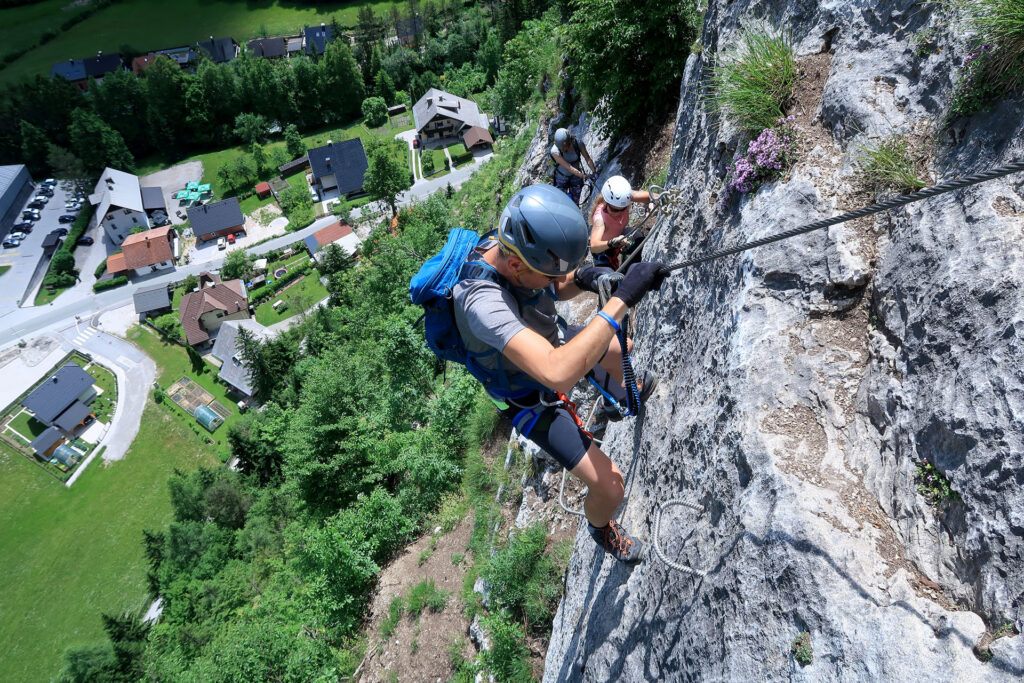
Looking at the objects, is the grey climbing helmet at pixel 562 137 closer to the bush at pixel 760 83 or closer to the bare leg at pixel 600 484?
the bush at pixel 760 83

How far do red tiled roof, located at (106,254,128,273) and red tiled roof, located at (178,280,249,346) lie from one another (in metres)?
10.5

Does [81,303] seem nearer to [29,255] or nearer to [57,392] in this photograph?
[29,255]

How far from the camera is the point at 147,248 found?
54781 mm

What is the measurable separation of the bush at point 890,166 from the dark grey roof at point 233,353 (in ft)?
142

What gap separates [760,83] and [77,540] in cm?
4252

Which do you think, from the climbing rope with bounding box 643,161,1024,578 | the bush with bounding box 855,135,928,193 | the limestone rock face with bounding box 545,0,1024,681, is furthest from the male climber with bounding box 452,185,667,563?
the bush with bounding box 855,135,928,193

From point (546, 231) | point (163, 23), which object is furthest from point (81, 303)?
point (163, 23)

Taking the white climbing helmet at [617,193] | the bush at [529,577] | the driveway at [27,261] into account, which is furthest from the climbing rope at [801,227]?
the driveway at [27,261]

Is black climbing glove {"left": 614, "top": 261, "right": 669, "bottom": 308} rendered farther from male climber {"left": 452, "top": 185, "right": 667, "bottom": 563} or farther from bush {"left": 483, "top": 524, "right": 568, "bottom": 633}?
bush {"left": 483, "top": 524, "right": 568, "bottom": 633}

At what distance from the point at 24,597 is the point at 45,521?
18.4 feet

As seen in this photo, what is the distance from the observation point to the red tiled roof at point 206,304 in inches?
1805

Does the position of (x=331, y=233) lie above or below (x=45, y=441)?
above

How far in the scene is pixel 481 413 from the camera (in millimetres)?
11102

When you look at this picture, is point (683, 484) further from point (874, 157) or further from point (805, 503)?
point (874, 157)
